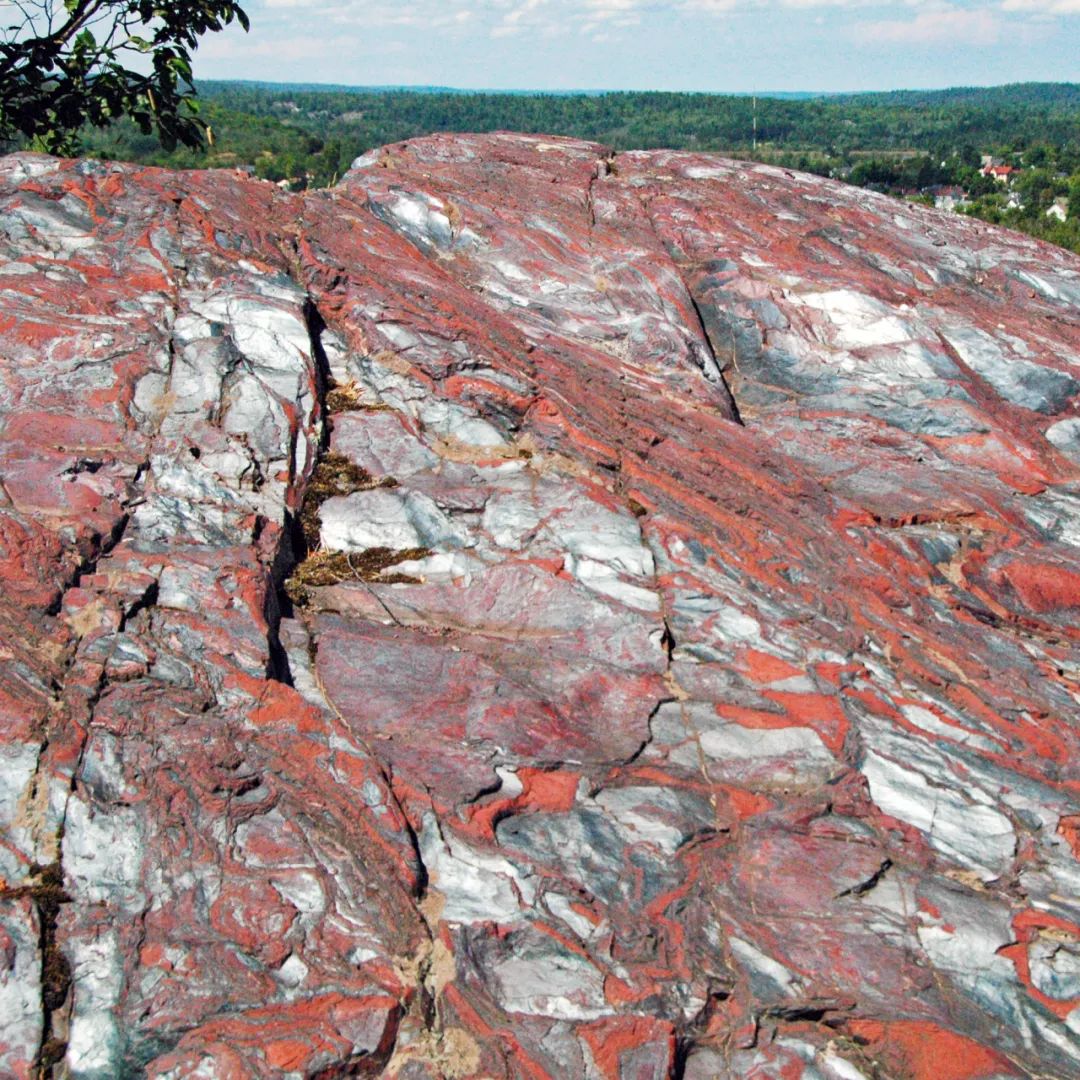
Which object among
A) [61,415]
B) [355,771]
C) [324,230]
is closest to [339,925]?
[355,771]

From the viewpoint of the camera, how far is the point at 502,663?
237 inches

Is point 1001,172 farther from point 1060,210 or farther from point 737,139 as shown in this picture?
point 737,139

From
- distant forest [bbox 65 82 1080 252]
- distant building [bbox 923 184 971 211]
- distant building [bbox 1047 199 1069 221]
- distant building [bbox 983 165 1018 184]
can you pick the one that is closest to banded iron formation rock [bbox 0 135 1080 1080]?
distant forest [bbox 65 82 1080 252]

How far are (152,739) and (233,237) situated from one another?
5.05 m

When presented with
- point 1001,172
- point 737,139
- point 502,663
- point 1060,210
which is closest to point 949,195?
point 1060,210

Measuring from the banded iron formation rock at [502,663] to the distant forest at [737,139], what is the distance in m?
62.2

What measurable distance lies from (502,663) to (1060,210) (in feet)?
340

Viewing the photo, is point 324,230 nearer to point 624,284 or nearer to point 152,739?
point 624,284

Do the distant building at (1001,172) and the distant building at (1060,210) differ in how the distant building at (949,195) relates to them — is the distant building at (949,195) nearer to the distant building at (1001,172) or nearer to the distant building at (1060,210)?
the distant building at (1060,210)

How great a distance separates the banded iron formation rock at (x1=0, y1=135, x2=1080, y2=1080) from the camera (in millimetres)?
4410

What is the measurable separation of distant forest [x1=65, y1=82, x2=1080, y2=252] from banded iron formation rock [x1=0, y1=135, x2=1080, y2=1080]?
6217 centimetres

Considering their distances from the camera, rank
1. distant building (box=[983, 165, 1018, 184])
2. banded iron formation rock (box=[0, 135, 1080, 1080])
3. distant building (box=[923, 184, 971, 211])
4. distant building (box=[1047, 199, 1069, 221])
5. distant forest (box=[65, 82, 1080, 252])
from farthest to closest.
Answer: distant building (box=[983, 165, 1018, 184])
distant building (box=[1047, 199, 1069, 221])
distant forest (box=[65, 82, 1080, 252])
distant building (box=[923, 184, 971, 211])
banded iron formation rock (box=[0, 135, 1080, 1080])

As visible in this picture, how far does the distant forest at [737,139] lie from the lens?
8462 cm

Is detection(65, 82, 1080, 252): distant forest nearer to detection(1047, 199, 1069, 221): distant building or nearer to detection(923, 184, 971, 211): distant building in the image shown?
detection(1047, 199, 1069, 221): distant building
